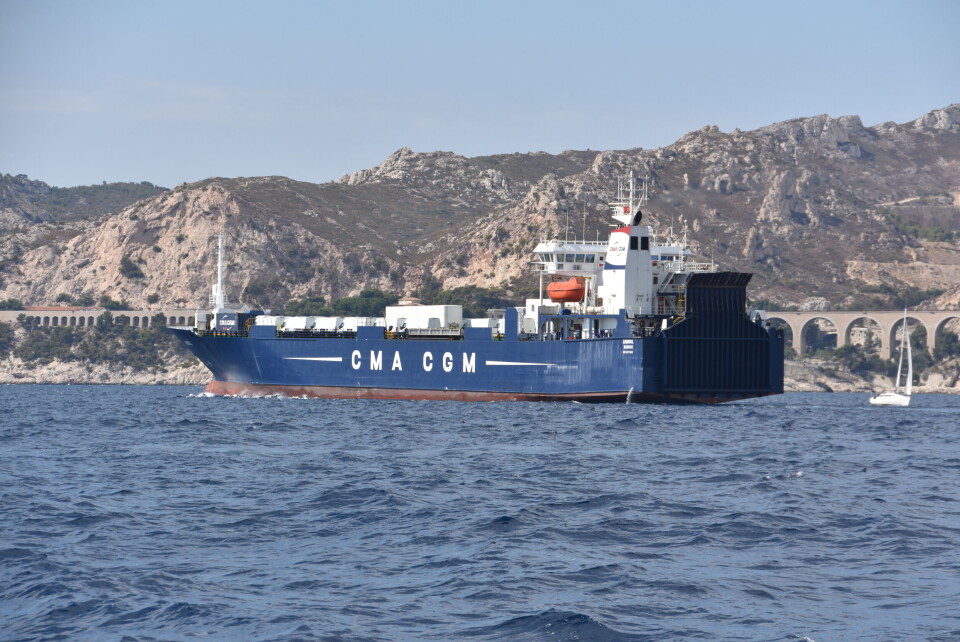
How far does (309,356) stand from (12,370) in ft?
371

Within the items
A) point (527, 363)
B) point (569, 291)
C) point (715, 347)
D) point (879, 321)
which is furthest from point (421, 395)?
point (879, 321)

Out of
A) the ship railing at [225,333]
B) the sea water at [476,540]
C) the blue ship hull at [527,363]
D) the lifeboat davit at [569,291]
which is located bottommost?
the sea water at [476,540]

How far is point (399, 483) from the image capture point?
29.8 metres

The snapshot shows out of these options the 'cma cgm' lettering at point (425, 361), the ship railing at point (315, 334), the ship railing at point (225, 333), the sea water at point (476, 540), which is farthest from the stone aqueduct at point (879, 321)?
the sea water at point (476, 540)

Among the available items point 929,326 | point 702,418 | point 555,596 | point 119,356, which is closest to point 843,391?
point 929,326

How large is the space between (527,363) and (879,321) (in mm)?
120196

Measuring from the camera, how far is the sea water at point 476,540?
54.6 ft

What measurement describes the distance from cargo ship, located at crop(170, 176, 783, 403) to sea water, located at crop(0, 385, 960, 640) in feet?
72.9

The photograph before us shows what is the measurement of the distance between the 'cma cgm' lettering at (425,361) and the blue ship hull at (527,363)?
0.06m

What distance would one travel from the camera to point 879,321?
173500mm

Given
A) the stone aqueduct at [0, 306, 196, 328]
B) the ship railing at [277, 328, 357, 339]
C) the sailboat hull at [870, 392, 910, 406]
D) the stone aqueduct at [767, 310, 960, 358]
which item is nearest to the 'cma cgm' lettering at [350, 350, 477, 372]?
the ship railing at [277, 328, 357, 339]

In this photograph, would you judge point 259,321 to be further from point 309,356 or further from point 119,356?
point 119,356

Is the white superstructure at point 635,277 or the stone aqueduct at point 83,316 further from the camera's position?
the stone aqueduct at point 83,316

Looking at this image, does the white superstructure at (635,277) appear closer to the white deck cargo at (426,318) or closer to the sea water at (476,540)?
the white deck cargo at (426,318)
